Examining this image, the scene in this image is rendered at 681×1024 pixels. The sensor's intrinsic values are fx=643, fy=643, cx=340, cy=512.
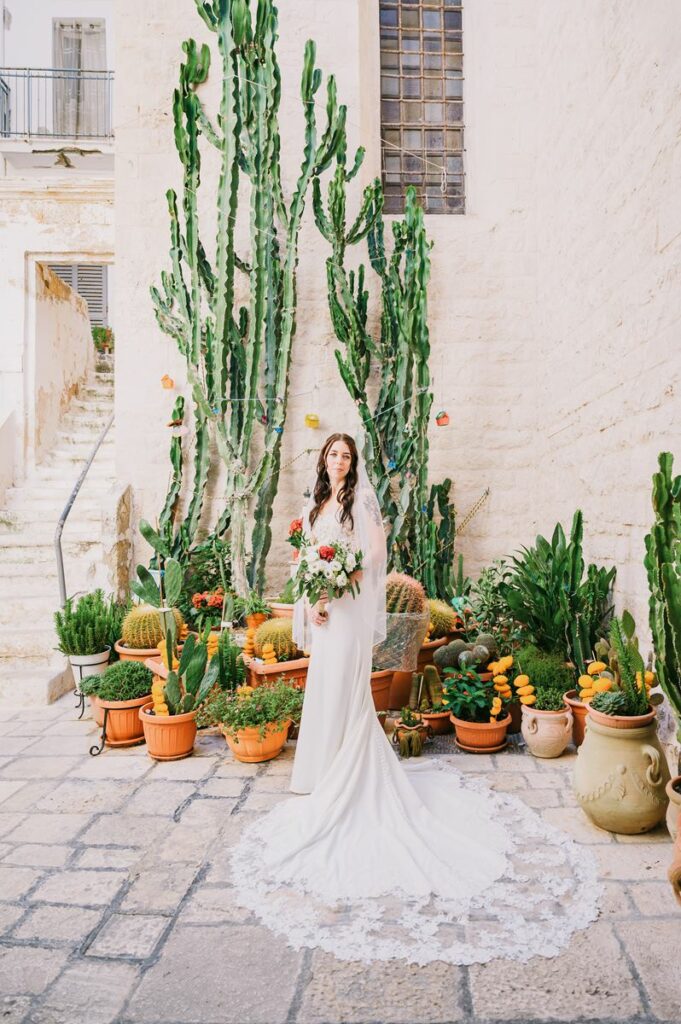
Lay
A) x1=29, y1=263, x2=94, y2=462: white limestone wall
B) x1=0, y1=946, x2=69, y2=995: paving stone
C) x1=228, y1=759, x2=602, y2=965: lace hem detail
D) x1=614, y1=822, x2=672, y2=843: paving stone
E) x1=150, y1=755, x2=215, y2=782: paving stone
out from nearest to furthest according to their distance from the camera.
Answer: x1=0, y1=946, x2=69, y2=995: paving stone
x1=228, y1=759, x2=602, y2=965: lace hem detail
x1=614, y1=822, x2=672, y2=843: paving stone
x1=150, y1=755, x2=215, y2=782: paving stone
x1=29, y1=263, x2=94, y2=462: white limestone wall

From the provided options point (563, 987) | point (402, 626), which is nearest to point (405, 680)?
point (402, 626)

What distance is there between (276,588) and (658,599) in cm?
403

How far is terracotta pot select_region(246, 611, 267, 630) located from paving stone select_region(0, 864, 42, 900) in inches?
95.0

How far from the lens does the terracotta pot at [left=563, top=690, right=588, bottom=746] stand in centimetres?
377

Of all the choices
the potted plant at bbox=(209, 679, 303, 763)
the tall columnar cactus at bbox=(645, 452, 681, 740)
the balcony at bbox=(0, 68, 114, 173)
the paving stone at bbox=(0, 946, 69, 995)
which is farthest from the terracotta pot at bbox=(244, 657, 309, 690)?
the balcony at bbox=(0, 68, 114, 173)

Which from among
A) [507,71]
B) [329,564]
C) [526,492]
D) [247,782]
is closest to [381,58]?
[507,71]

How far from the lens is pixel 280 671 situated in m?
4.32

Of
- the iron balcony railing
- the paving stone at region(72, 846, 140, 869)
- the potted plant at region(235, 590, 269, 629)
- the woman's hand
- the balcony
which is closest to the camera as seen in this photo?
the paving stone at region(72, 846, 140, 869)

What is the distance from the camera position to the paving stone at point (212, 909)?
7.50ft

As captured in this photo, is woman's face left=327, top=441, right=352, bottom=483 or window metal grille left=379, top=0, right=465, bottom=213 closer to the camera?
woman's face left=327, top=441, right=352, bottom=483

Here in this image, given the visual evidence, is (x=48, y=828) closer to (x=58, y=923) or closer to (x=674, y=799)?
(x=58, y=923)

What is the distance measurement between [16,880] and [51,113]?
11.0m

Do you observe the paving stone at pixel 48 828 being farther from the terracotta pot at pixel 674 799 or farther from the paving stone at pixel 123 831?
the terracotta pot at pixel 674 799

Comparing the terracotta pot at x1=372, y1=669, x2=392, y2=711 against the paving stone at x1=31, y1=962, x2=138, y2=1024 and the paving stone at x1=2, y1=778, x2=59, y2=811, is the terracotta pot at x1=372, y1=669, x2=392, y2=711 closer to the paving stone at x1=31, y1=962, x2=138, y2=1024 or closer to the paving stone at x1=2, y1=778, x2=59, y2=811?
the paving stone at x1=2, y1=778, x2=59, y2=811
